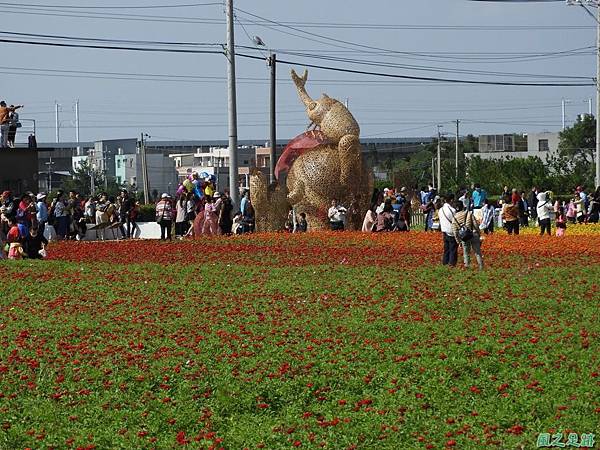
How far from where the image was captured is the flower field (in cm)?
1151

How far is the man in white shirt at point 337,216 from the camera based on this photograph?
125 feet

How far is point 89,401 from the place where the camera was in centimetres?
1270

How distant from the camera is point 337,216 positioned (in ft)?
125

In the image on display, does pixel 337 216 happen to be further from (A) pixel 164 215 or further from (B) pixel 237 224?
(A) pixel 164 215

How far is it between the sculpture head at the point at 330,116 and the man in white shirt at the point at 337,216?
219 cm

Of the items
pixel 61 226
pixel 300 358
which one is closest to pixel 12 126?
pixel 61 226

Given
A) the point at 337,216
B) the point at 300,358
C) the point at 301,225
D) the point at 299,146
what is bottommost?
the point at 300,358

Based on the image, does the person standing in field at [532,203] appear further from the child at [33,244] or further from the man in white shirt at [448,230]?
the child at [33,244]

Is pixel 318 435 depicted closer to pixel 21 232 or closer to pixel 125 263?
pixel 125 263

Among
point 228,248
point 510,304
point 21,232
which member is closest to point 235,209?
point 228,248

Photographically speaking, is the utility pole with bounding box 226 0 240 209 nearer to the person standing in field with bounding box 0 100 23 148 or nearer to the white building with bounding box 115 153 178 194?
the person standing in field with bounding box 0 100 23 148

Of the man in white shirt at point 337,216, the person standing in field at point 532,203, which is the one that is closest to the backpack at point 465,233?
the man in white shirt at point 337,216

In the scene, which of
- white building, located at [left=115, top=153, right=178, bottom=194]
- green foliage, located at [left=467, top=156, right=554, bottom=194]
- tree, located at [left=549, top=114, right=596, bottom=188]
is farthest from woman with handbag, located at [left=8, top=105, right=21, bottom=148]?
white building, located at [left=115, top=153, right=178, bottom=194]

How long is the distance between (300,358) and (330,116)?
25.1 metres
